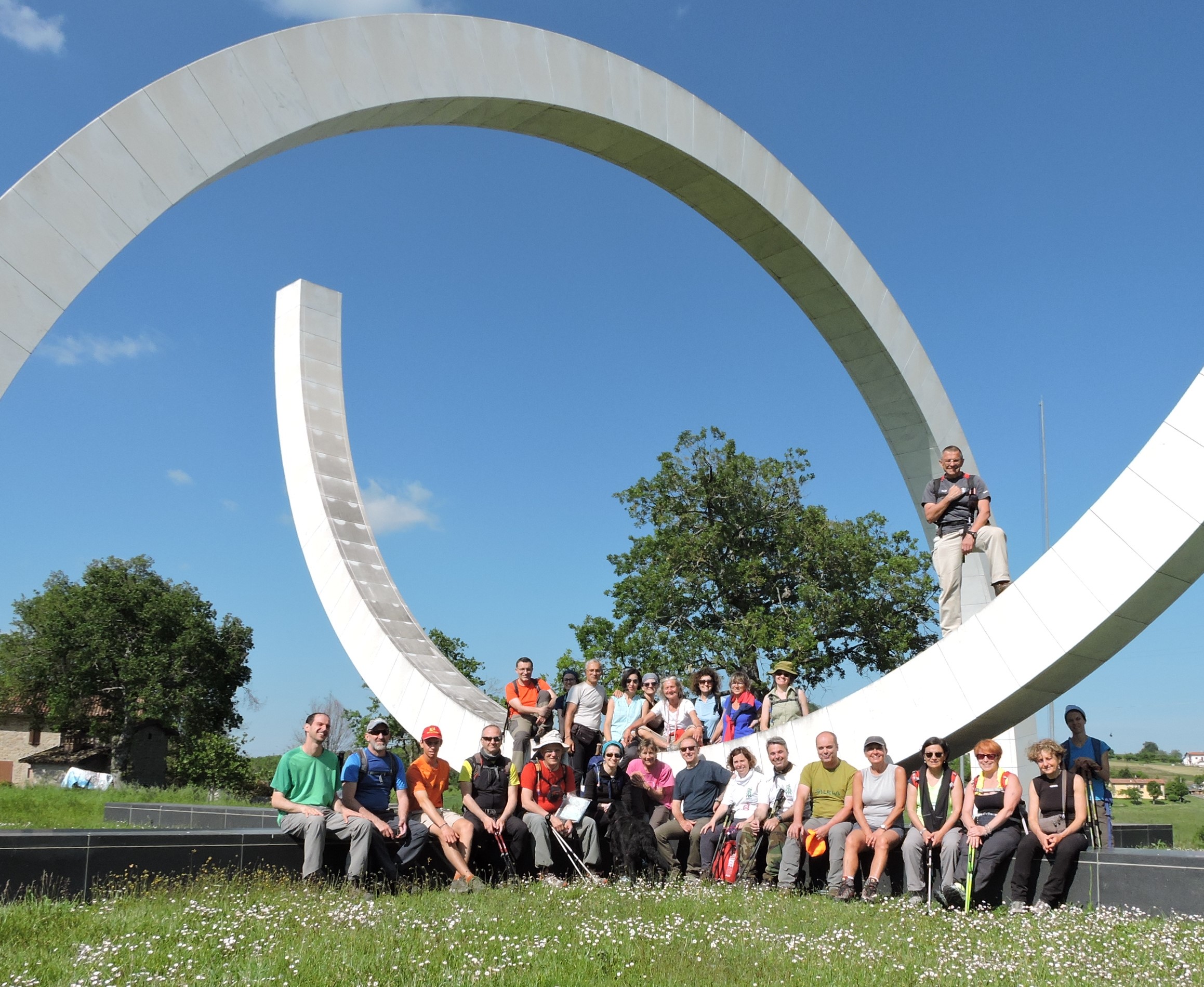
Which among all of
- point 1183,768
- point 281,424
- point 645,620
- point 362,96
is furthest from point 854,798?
point 1183,768

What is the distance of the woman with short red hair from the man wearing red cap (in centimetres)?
332

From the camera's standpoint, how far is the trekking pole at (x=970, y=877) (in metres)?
6.81

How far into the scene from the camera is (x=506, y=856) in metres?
7.91

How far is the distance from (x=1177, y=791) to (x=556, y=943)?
67.1ft

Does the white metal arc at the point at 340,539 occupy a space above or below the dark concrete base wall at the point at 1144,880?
above

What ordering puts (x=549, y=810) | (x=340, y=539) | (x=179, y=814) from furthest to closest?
1. (x=340, y=539)
2. (x=179, y=814)
3. (x=549, y=810)

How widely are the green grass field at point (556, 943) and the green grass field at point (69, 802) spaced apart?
745 centimetres

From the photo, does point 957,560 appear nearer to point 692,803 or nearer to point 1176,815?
point 692,803

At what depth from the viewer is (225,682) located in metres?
41.0

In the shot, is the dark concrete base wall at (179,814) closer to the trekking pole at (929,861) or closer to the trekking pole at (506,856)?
the trekking pole at (506,856)

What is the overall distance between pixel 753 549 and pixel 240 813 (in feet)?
50.7

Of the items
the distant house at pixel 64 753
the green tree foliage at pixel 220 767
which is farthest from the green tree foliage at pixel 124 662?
the green tree foliage at pixel 220 767

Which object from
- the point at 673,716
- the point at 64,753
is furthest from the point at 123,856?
the point at 64,753

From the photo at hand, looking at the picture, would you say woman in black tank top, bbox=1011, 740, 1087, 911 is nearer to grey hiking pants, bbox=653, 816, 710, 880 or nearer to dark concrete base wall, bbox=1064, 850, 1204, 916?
dark concrete base wall, bbox=1064, 850, 1204, 916
